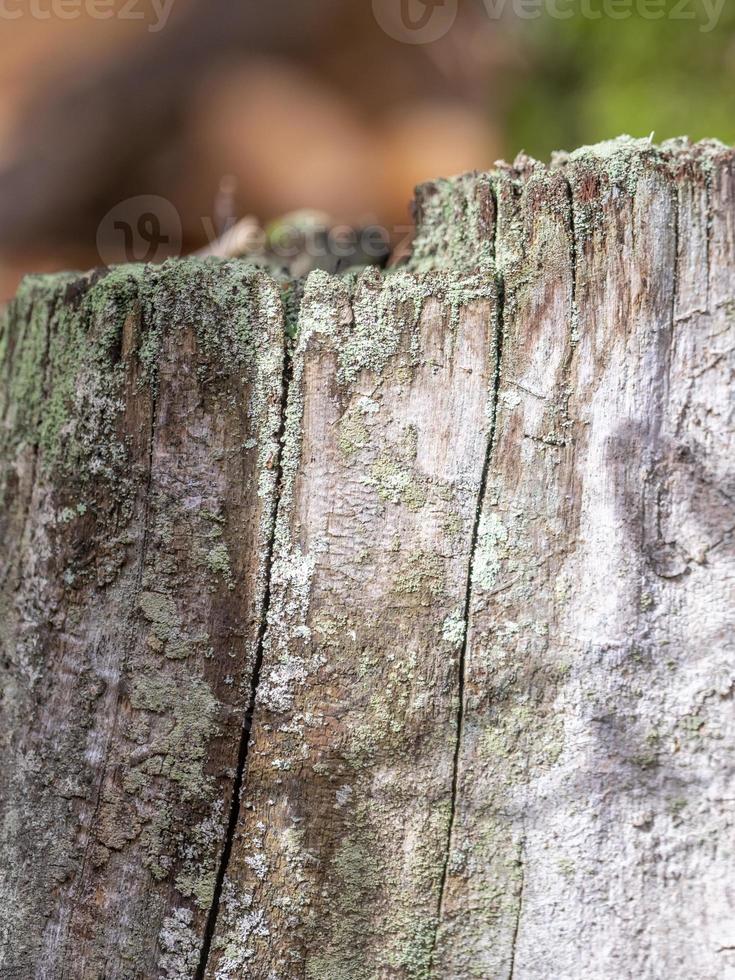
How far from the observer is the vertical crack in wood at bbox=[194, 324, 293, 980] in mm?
1072

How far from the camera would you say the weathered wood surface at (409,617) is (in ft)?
3.28

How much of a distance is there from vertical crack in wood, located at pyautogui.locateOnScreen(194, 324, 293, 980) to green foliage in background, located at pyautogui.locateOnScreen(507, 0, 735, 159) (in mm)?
3174

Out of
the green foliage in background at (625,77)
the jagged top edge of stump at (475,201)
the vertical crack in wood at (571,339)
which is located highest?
the green foliage in background at (625,77)

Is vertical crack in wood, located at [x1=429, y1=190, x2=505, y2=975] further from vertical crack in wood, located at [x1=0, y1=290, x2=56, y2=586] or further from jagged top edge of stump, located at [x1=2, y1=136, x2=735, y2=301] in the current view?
vertical crack in wood, located at [x1=0, y1=290, x2=56, y2=586]

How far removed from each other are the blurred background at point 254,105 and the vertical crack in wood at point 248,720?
4205 millimetres

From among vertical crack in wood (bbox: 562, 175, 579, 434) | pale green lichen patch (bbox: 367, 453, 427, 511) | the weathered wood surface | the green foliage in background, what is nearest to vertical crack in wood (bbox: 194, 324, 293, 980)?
the weathered wood surface

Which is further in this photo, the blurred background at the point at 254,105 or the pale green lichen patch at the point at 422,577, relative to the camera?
the blurred background at the point at 254,105

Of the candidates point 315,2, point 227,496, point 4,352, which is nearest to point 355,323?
point 227,496

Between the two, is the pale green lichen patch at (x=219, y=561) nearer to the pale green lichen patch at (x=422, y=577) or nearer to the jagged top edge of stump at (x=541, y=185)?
the pale green lichen patch at (x=422, y=577)

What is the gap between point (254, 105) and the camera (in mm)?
6117

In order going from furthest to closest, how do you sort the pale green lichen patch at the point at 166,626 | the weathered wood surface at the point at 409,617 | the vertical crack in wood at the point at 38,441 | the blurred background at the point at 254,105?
the blurred background at the point at 254,105, the vertical crack in wood at the point at 38,441, the pale green lichen patch at the point at 166,626, the weathered wood surface at the point at 409,617

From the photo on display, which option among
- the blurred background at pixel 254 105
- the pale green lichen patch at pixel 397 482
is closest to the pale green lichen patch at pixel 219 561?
the pale green lichen patch at pixel 397 482

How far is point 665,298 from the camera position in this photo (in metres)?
1.02

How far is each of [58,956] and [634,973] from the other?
29.3 inches
